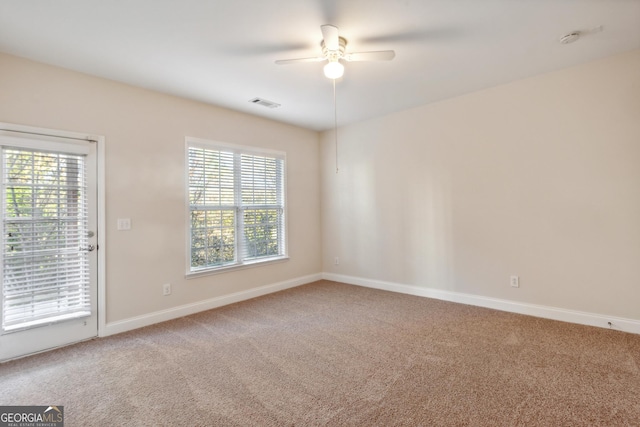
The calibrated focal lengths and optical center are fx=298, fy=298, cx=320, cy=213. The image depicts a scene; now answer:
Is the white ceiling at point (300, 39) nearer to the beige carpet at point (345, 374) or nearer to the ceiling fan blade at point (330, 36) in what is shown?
the ceiling fan blade at point (330, 36)

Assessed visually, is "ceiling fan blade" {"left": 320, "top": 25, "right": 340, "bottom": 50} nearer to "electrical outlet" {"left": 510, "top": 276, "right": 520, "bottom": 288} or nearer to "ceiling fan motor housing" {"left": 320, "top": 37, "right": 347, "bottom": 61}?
"ceiling fan motor housing" {"left": 320, "top": 37, "right": 347, "bottom": 61}

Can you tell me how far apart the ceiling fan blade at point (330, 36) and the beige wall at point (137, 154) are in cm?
224

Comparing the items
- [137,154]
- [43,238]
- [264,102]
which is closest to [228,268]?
[137,154]

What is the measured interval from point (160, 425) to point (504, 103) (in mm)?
4380

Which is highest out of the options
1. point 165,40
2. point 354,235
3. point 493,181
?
point 165,40

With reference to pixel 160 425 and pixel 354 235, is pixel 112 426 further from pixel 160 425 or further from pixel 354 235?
pixel 354 235

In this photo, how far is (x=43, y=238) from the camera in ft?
9.01

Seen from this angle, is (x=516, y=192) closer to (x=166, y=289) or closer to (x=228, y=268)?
(x=228, y=268)

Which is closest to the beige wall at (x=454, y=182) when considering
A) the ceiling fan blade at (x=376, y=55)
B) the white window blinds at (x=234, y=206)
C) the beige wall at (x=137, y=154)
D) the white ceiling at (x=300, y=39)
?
the beige wall at (x=137, y=154)

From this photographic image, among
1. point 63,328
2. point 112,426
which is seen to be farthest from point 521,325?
point 63,328

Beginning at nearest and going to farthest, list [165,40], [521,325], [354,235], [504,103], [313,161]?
[165,40]
[521,325]
[504,103]
[354,235]
[313,161]

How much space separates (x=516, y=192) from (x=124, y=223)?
4.41 meters

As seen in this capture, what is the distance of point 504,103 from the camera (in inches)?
138

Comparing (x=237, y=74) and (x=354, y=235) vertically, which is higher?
(x=237, y=74)
